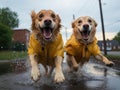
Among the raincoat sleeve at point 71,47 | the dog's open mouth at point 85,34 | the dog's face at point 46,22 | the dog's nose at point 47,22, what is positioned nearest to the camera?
the dog's nose at point 47,22

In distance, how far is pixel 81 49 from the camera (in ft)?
36.3

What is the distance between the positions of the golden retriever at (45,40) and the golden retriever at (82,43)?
3.67 feet

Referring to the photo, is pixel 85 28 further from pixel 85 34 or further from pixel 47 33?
pixel 47 33

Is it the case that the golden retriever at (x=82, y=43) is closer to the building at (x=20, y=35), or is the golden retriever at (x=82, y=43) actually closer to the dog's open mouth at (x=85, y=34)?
the dog's open mouth at (x=85, y=34)

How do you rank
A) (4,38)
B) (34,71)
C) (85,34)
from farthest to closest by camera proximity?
1. (4,38)
2. (85,34)
3. (34,71)

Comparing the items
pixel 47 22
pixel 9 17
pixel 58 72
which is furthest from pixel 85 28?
pixel 9 17

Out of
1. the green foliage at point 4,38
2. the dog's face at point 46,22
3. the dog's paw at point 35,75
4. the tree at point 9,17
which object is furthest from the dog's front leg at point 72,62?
the tree at point 9,17

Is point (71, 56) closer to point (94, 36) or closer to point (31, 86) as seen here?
point (94, 36)

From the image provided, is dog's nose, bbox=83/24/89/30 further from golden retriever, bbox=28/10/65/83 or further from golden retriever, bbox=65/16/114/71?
golden retriever, bbox=28/10/65/83

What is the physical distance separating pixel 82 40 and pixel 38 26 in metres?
1.96

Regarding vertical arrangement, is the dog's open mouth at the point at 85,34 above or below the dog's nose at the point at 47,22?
below

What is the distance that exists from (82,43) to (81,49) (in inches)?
7.0

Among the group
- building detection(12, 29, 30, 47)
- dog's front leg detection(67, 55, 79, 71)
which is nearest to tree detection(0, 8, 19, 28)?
building detection(12, 29, 30, 47)

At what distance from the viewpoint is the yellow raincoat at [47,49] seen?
960cm
